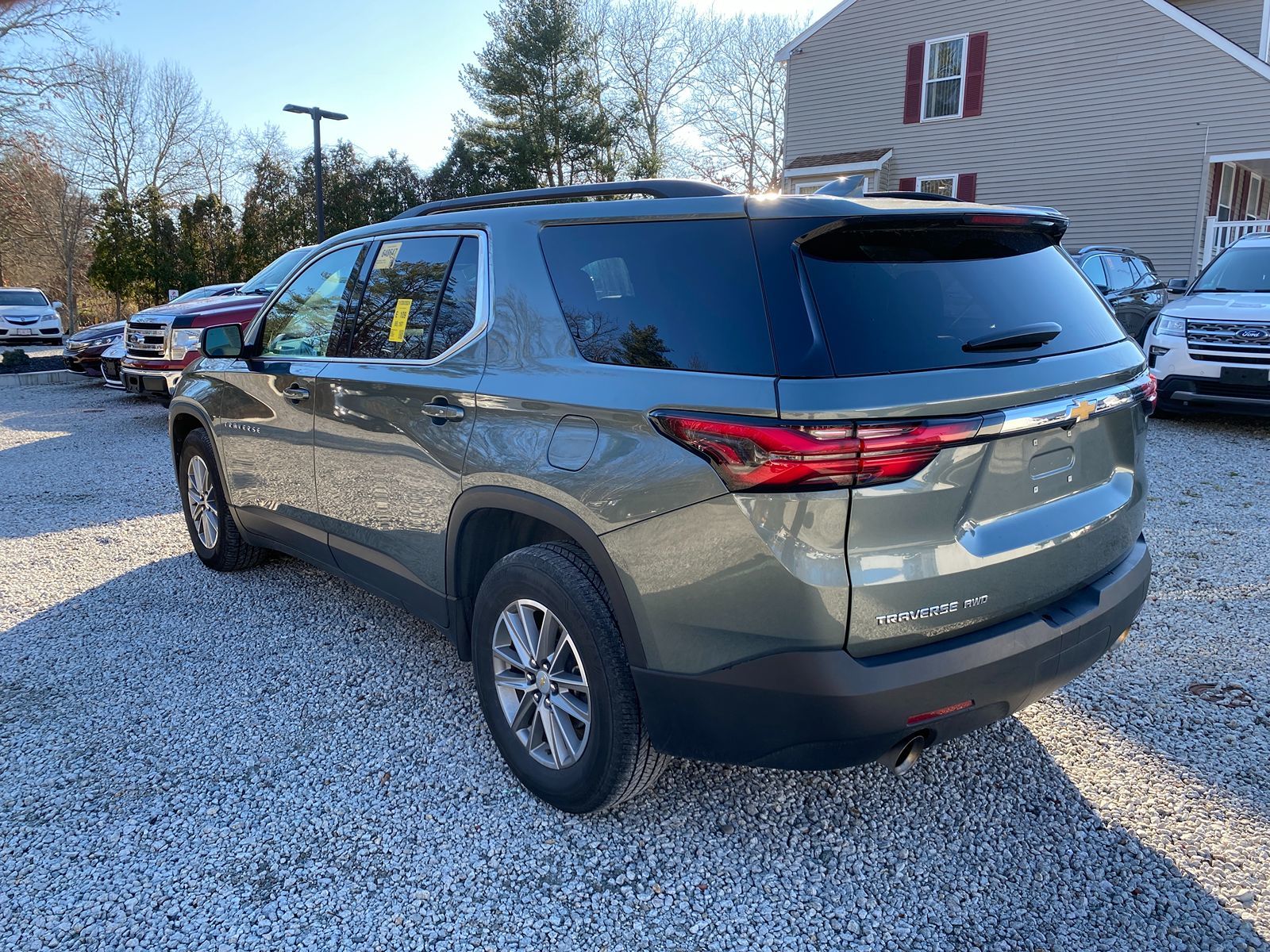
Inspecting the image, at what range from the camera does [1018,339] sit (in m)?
2.35

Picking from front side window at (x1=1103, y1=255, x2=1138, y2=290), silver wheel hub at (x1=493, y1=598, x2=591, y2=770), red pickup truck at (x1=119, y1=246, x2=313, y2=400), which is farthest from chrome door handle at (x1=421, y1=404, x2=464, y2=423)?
front side window at (x1=1103, y1=255, x2=1138, y2=290)

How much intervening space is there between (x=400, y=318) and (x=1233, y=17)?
2215 cm

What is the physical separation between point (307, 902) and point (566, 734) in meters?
0.84

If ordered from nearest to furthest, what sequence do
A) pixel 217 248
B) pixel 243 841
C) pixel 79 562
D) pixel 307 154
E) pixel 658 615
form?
pixel 658 615
pixel 243 841
pixel 79 562
pixel 217 248
pixel 307 154

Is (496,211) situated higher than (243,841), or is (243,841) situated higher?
(496,211)

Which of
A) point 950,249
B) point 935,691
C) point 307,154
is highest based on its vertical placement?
point 307,154

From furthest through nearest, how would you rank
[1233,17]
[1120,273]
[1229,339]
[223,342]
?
[1233,17] < [1120,273] < [1229,339] < [223,342]

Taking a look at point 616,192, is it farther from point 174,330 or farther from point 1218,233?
point 1218,233

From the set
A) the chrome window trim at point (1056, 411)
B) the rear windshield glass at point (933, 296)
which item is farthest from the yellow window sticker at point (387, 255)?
the chrome window trim at point (1056, 411)

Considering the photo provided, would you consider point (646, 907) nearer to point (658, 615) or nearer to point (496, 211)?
point (658, 615)

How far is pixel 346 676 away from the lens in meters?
3.79

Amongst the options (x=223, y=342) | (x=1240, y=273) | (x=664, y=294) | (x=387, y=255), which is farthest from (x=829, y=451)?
(x=1240, y=273)

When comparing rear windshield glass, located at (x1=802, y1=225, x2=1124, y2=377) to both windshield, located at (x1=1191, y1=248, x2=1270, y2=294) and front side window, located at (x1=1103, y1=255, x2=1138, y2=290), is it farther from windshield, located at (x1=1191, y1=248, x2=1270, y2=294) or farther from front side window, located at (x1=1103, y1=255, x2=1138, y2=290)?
front side window, located at (x1=1103, y1=255, x2=1138, y2=290)

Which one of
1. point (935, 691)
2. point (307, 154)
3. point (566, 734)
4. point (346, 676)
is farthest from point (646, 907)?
point (307, 154)
